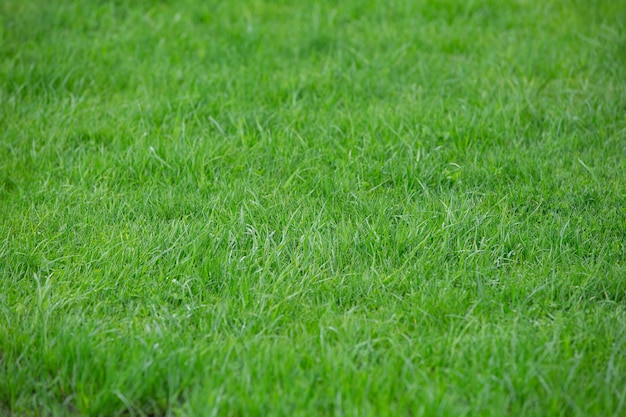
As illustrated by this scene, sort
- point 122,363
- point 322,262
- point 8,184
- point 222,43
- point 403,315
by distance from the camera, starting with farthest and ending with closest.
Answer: point 222,43
point 8,184
point 322,262
point 403,315
point 122,363

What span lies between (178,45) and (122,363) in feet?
10.8

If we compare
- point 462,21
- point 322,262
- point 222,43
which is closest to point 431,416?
point 322,262

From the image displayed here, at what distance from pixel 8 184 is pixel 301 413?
7.99 ft

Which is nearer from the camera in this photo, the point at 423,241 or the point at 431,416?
the point at 431,416

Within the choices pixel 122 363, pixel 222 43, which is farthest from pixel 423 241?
pixel 222 43

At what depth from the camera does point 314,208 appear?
367 centimetres

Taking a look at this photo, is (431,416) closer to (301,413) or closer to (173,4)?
(301,413)

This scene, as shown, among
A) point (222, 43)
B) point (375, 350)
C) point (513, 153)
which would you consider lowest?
point (375, 350)

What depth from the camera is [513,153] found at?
13.4 feet

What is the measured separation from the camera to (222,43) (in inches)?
210

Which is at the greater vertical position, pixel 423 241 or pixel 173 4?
pixel 173 4

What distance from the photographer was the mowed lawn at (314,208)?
263 cm

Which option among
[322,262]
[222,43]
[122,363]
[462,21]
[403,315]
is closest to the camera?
[122,363]

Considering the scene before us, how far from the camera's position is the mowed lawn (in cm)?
263
